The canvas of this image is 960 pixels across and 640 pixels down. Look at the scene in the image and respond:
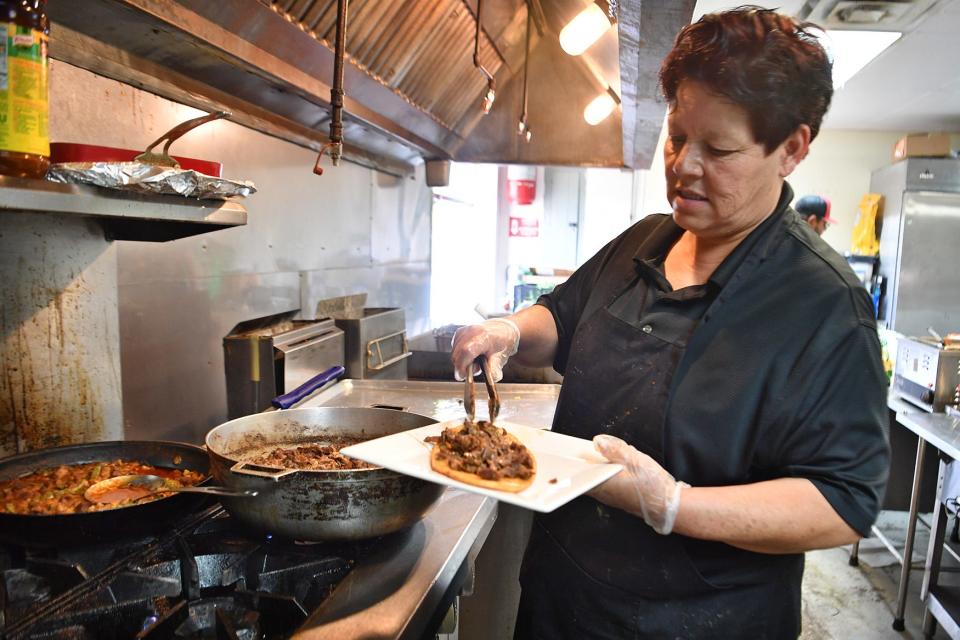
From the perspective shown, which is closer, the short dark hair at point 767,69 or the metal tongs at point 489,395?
the short dark hair at point 767,69

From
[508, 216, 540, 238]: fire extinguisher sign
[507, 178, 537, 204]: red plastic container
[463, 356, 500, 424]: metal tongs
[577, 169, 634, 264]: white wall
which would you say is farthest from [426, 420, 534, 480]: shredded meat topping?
[508, 216, 540, 238]: fire extinguisher sign

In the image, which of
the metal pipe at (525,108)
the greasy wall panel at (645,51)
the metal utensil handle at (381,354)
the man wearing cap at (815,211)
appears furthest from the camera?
the man wearing cap at (815,211)

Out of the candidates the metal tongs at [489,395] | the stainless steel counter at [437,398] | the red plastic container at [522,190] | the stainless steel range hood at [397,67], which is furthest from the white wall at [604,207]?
the metal tongs at [489,395]

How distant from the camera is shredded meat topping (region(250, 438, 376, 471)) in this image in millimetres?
1271

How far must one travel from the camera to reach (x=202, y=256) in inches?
88.1

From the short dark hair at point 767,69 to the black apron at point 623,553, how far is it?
422 mm

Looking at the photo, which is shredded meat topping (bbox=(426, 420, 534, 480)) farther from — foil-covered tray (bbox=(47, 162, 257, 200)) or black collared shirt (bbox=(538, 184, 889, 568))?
foil-covered tray (bbox=(47, 162, 257, 200))

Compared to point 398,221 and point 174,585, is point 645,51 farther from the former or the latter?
point 398,221

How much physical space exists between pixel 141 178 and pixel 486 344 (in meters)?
0.75

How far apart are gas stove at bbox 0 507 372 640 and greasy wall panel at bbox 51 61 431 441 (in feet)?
2.98

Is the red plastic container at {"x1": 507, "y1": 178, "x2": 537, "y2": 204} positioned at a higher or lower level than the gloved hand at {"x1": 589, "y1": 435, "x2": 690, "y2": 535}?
higher

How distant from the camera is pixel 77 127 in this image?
5.47ft

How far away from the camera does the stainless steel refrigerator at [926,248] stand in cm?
627

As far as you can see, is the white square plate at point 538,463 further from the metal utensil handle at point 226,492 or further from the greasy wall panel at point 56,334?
the greasy wall panel at point 56,334
